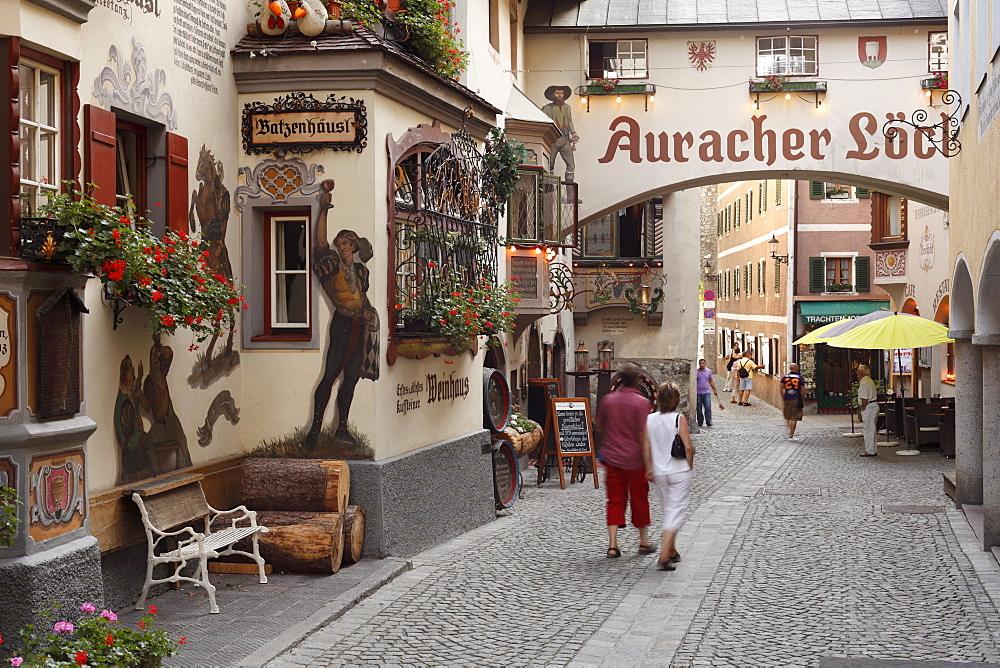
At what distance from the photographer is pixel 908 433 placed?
2172cm

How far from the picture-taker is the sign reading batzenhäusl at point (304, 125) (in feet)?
32.7

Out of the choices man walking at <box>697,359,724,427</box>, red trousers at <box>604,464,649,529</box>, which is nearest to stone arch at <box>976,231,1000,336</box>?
red trousers at <box>604,464,649,529</box>

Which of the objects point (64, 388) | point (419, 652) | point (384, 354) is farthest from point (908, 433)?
point (64, 388)

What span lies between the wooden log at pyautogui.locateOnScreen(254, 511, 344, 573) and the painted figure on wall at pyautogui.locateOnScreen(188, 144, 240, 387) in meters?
1.30

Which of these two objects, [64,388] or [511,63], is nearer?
[64,388]

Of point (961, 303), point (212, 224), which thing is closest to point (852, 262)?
point (961, 303)

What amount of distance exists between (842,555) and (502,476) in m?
4.72

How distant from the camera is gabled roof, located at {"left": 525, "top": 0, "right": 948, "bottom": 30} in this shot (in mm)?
20281

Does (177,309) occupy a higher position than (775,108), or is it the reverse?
(775,108)

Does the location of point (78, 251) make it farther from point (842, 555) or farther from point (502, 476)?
point (502, 476)

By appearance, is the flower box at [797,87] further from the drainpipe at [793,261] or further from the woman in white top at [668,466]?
the drainpipe at [793,261]

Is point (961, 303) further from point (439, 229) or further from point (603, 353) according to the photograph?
point (603, 353)

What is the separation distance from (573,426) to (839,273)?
22.5 m

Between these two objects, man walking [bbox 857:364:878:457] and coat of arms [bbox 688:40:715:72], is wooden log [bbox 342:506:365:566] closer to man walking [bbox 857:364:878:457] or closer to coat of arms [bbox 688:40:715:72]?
coat of arms [bbox 688:40:715:72]
